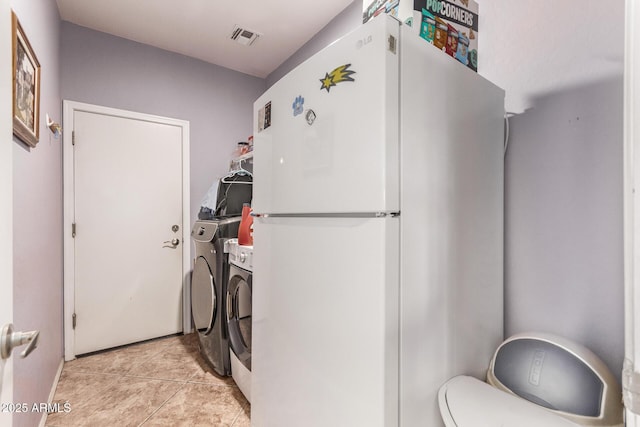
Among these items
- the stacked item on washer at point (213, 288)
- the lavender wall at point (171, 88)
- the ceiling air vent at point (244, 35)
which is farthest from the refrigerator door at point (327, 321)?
the lavender wall at point (171, 88)

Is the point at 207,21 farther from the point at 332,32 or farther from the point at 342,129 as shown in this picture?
the point at 342,129

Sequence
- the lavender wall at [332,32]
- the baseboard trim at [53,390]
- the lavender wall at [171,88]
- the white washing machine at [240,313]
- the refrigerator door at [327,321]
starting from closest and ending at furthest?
the refrigerator door at [327,321] → the baseboard trim at [53,390] → the white washing machine at [240,313] → the lavender wall at [332,32] → the lavender wall at [171,88]

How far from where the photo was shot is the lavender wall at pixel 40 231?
132cm

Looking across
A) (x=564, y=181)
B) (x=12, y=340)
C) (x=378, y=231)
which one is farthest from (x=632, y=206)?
(x=12, y=340)

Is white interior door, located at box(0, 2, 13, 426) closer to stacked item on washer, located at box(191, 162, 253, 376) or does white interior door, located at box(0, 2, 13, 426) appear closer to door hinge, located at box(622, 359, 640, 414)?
door hinge, located at box(622, 359, 640, 414)

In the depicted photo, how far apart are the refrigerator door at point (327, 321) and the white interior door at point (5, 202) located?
73cm

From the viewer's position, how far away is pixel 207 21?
7.82 ft

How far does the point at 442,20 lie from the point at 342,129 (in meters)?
0.64

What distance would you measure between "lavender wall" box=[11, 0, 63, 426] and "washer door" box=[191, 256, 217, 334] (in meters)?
0.87

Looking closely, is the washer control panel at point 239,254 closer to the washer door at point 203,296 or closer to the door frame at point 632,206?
the washer door at point 203,296

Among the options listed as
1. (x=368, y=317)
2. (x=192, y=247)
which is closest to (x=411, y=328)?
(x=368, y=317)

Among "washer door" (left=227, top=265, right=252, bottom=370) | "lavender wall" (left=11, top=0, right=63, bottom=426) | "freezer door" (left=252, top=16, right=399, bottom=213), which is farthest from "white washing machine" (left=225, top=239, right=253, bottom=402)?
"lavender wall" (left=11, top=0, right=63, bottom=426)

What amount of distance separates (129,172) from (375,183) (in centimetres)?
261

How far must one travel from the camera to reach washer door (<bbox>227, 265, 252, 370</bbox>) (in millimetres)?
1857
